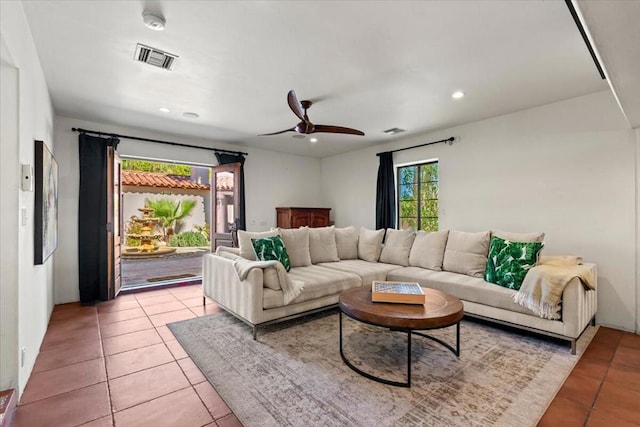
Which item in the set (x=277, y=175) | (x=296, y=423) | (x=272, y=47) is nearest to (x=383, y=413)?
(x=296, y=423)

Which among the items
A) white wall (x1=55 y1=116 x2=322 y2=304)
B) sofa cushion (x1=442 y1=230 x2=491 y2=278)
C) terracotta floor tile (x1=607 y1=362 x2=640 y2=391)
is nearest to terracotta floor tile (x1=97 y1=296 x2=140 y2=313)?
white wall (x1=55 y1=116 x2=322 y2=304)

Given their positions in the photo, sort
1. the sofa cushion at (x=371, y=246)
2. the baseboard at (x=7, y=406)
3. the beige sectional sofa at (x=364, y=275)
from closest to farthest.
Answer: the baseboard at (x=7, y=406) → the beige sectional sofa at (x=364, y=275) → the sofa cushion at (x=371, y=246)

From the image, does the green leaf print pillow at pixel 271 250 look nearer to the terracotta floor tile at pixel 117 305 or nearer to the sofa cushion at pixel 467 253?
the terracotta floor tile at pixel 117 305

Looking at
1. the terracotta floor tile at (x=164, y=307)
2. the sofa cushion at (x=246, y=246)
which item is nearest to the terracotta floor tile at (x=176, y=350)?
the terracotta floor tile at (x=164, y=307)

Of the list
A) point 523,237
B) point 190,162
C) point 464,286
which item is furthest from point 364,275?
point 190,162

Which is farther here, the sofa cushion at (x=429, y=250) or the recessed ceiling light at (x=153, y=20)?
the sofa cushion at (x=429, y=250)

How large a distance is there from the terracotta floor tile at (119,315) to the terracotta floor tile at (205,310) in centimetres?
58

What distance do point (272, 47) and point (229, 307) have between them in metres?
2.63

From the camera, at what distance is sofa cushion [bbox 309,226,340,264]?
170 inches

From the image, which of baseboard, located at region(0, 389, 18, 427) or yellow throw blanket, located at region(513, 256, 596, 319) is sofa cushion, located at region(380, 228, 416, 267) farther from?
baseboard, located at region(0, 389, 18, 427)

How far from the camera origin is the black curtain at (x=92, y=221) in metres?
4.09

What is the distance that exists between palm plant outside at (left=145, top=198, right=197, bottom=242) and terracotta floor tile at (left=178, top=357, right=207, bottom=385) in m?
7.96

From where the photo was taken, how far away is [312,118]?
162 inches

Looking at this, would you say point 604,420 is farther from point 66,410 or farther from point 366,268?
point 66,410
